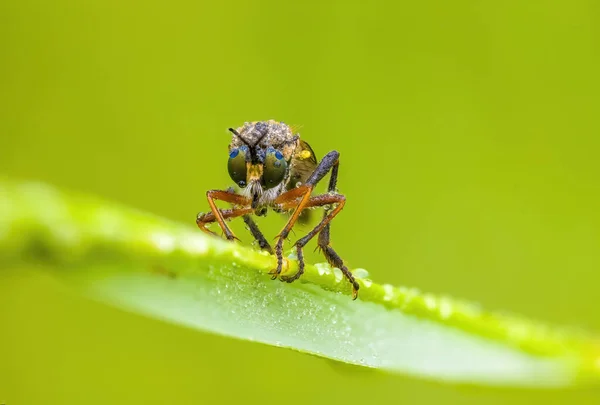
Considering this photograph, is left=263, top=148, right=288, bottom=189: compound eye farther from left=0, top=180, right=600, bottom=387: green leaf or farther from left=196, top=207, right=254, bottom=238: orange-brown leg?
left=0, top=180, right=600, bottom=387: green leaf

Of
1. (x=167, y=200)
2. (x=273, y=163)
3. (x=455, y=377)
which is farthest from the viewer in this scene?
(x=167, y=200)

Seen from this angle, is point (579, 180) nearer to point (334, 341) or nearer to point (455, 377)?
point (455, 377)

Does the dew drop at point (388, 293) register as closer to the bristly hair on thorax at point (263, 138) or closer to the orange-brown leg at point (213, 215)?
the orange-brown leg at point (213, 215)

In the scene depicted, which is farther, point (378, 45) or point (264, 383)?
point (378, 45)

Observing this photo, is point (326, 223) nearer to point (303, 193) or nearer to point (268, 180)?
point (303, 193)

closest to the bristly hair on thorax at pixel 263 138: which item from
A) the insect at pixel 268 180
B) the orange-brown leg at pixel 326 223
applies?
the insect at pixel 268 180

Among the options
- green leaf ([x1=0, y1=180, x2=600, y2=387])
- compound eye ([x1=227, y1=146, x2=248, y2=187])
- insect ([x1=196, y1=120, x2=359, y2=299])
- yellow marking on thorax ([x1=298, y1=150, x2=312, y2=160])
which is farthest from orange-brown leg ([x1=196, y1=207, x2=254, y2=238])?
green leaf ([x1=0, y1=180, x2=600, y2=387])

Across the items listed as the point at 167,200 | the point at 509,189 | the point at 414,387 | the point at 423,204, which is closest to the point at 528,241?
the point at 509,189

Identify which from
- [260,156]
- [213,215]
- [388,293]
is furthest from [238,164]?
[388,293]
